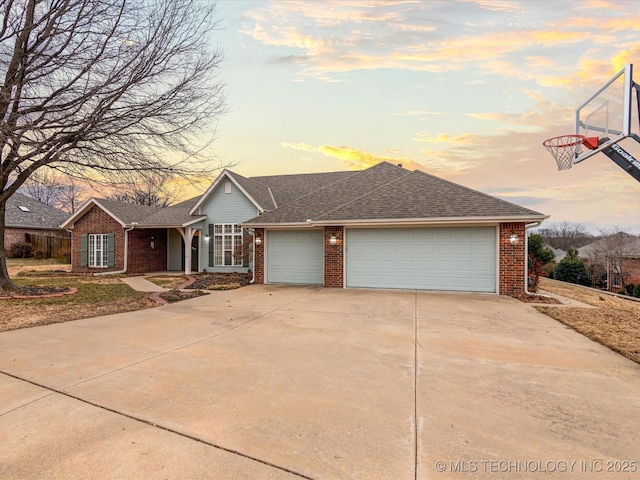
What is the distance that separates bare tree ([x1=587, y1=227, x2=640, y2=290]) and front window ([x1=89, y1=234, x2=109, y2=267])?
38789 millimetres

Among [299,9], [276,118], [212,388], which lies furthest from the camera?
[276,118]

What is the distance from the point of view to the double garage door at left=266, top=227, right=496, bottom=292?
10789mm

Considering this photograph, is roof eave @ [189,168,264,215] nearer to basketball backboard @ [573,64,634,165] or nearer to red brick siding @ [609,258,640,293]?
basketball backboard @ [573,64,634,165]

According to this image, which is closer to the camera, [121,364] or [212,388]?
[212,388]

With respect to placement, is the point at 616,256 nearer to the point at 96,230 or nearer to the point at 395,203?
the point at 395,203

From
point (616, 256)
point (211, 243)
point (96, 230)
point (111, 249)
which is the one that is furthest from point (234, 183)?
point (616, 256)

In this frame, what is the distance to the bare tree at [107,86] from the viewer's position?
8.05 meters

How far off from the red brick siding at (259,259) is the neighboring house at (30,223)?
1906 centimetres

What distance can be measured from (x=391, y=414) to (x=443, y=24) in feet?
36.1

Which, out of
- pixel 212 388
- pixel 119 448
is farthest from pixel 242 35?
pixel 119 448

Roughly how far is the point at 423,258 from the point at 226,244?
9.89 meters

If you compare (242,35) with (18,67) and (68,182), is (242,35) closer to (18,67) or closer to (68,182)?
(18,67)

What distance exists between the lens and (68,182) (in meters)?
10.2

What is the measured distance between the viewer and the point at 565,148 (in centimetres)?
1173
